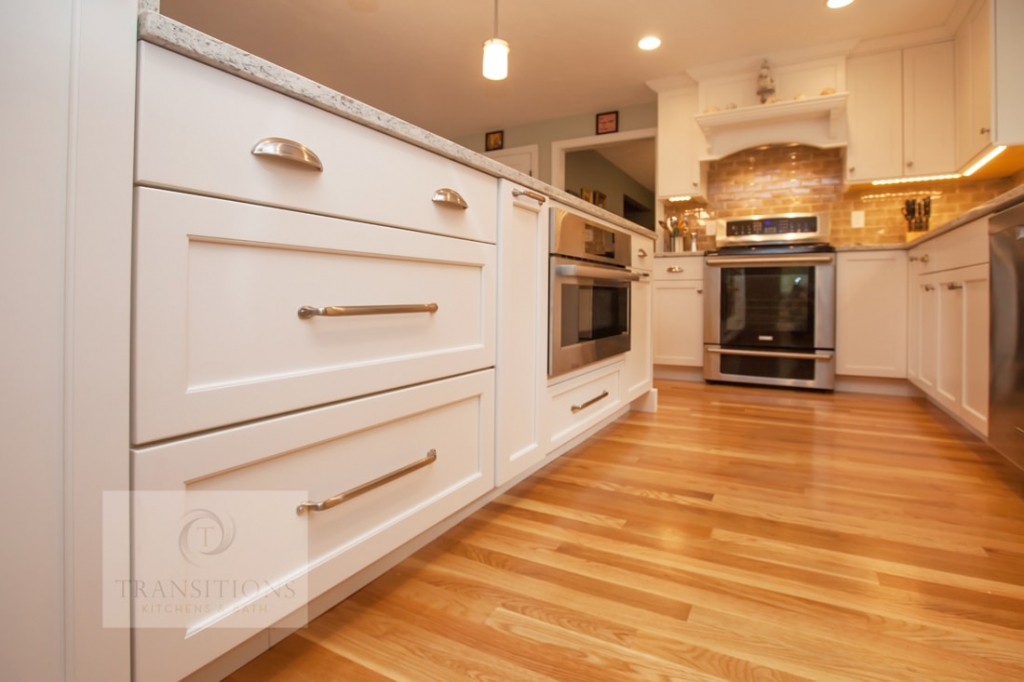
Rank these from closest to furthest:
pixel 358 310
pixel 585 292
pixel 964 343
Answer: pixel 358 310, pixel 585 292, pixel 964 343

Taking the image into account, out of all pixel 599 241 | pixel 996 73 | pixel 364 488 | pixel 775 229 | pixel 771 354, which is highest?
pixel 996 73

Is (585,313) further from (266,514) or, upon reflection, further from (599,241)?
(266,514)

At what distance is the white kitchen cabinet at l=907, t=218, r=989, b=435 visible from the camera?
1842 mm

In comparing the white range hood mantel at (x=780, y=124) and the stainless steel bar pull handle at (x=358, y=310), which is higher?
the white range hood mantel at (x=780, y=124)

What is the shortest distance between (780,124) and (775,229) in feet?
2.43

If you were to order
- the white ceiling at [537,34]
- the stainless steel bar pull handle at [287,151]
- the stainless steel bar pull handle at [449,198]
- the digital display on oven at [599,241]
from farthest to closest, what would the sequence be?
the white ceiling at [537,34]
the digital display on oven at [599,241]
the stainless steel bar pull handle at [449,198]
the stainless steel bar pull handle at [287,151]

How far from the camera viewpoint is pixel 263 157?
71cm

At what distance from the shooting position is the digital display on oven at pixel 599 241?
176 cm

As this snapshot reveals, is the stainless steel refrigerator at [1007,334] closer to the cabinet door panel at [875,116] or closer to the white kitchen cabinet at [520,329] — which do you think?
the white kitchen cabinet at [520,329]

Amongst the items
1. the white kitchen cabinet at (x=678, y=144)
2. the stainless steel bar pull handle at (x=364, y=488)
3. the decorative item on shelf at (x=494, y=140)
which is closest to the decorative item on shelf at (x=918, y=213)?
the white kitchen cabinet at (x=678, y=144)

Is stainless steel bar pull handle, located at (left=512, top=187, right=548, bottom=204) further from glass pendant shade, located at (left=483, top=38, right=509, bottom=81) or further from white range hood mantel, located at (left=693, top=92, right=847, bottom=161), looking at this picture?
white range hood mantel, located at (left=693, top=92, right=847, bottom=161)

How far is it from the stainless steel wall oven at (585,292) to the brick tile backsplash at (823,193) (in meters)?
2.42

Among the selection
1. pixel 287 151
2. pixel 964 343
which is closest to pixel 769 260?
pixel 964 343

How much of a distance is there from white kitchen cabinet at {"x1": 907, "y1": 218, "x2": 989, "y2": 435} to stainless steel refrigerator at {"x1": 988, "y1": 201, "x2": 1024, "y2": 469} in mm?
106
